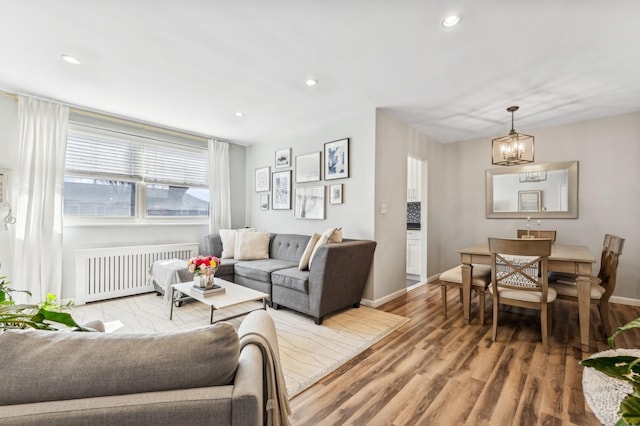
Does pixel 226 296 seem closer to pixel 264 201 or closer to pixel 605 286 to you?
pixel 264 201

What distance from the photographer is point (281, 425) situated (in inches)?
36.9

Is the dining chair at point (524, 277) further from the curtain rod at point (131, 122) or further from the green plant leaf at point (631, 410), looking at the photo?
the curtain rod at point (131, 122)

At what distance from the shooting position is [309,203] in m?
4.14

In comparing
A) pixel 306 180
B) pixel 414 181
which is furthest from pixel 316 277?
pixel 414 181

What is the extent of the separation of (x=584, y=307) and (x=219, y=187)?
4.80 m

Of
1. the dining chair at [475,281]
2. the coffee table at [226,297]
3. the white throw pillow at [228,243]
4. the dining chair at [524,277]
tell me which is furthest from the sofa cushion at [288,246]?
the dining chair at [524,277]

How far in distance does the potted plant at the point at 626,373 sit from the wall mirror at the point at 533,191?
4.17 m

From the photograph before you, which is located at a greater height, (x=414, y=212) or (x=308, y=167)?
(x=308, y=167)

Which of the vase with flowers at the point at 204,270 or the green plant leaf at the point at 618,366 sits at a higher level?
the green plant leaf at the point at 618,366

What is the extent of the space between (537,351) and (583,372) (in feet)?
1.08

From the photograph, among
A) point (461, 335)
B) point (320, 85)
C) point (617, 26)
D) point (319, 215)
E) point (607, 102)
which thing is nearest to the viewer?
point (617, 26)

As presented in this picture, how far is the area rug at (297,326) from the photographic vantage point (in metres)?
2.06

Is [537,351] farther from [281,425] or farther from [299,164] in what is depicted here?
[299,164]

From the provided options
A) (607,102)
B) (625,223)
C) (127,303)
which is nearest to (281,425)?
(127,303)
